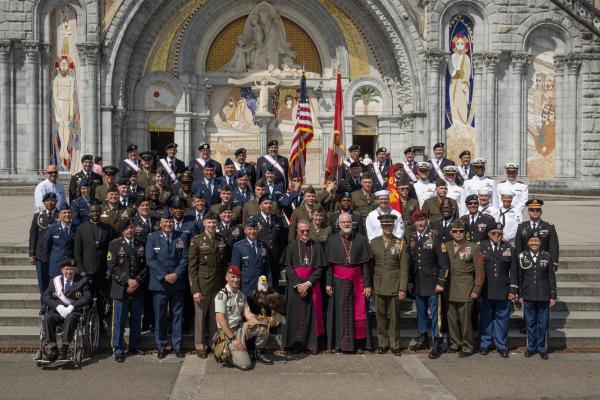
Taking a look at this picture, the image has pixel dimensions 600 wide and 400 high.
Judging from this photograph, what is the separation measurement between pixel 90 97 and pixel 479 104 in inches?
513

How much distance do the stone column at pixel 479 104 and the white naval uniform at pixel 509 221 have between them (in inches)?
547

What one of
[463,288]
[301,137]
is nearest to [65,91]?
[301,137]

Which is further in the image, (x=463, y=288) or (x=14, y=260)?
(x=14, y=260)

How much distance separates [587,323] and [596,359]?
1.22 m

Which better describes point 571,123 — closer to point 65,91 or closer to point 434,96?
point 434,96

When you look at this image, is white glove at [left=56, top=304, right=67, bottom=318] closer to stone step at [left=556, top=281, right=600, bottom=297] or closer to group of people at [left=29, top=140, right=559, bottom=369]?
group of people at [left=29, top=140, right=559, bottom=369]

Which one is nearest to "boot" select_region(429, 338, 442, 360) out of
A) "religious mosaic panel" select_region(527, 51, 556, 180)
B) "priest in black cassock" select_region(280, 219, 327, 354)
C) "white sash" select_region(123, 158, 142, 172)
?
"priest in black cassock" select_region(280, 219, 327, 354)

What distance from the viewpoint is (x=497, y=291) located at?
10.1 metres

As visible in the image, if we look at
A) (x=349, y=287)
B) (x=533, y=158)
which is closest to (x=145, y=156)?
(x=349, y=287)

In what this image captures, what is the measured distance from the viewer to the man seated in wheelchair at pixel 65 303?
367 inches

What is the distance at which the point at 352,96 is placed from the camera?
1030 inches

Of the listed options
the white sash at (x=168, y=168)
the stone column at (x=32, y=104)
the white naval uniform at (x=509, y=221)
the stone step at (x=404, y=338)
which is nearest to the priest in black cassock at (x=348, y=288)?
the stone step at (x=404, y=338)

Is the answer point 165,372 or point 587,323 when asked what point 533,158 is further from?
point 165,372

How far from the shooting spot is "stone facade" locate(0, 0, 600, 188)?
24.1 meters
